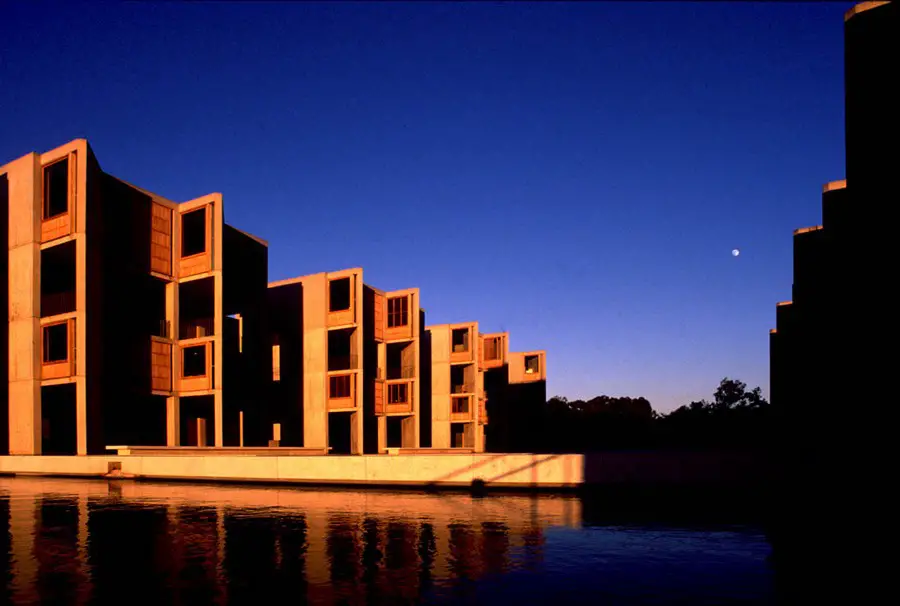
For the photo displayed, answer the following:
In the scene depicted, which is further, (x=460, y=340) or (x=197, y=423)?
(x=460, y=340)

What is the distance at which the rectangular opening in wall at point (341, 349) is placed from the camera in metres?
48.9

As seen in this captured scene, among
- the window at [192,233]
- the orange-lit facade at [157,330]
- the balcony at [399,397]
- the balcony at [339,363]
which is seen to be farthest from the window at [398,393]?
the window at [192,233]

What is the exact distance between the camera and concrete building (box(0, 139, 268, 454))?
113ft

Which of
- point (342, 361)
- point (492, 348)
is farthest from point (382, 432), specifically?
point (492, 348)

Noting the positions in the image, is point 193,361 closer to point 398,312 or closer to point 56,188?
point 56,188

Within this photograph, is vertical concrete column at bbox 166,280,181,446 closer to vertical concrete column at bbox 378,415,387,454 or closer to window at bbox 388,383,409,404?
vertical concrete column at bbox 378,415,387,454

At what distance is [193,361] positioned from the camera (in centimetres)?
4178

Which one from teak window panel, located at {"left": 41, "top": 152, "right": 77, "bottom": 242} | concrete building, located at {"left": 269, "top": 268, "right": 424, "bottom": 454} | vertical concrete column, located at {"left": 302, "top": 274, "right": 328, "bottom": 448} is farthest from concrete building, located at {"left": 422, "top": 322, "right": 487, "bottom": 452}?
teak window panel, located at {"left": 41, "top": 152, "right": 77, "bottom": 242}

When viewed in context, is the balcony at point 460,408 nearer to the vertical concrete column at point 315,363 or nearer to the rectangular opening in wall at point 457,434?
the rectangular opening in wall at point 457,434

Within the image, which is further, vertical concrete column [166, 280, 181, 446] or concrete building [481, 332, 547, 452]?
concrete building [481, 332, 547, 452]

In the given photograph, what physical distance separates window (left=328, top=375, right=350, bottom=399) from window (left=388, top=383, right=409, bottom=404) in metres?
8.97

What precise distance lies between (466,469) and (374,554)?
10.9 meters

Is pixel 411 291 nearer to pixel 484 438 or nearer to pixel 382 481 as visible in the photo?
pixel 484 438

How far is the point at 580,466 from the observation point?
21.0 metres
